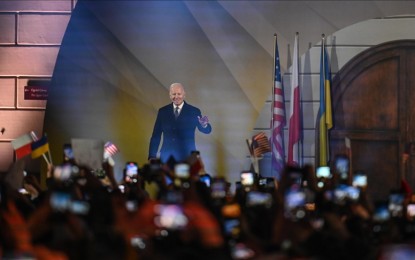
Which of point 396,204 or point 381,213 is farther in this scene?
point 396,204

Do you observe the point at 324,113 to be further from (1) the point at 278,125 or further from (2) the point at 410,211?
(2) the point at 410,211

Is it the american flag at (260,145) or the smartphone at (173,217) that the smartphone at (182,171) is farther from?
the american flag at (260,145)

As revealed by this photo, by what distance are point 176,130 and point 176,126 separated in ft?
0.23

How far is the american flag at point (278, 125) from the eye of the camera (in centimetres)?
1504

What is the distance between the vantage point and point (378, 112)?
15.3m

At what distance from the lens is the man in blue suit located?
1534 centimetres

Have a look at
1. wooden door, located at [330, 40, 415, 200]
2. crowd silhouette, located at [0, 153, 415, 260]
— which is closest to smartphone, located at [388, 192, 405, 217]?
crowd silhouette, located at [0, 153, 415, 260]

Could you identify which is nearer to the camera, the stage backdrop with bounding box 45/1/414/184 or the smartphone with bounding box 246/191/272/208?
the smartphone with bounding box 246/191/272/208

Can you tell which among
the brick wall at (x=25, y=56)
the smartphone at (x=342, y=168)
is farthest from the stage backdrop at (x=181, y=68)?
the smartphone at (x=342, y=168)

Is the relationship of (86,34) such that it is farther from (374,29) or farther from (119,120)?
(374,29)

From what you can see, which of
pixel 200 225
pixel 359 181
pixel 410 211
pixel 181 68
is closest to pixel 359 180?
pixel 359 181

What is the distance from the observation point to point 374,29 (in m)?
15.2

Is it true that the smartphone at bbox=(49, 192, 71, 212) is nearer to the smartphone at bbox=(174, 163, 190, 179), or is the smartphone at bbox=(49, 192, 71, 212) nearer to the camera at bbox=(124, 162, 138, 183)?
the smartphone at bbox=(174, 163, 190, 179)

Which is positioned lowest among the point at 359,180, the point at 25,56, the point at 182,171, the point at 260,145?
the point at 359,180
